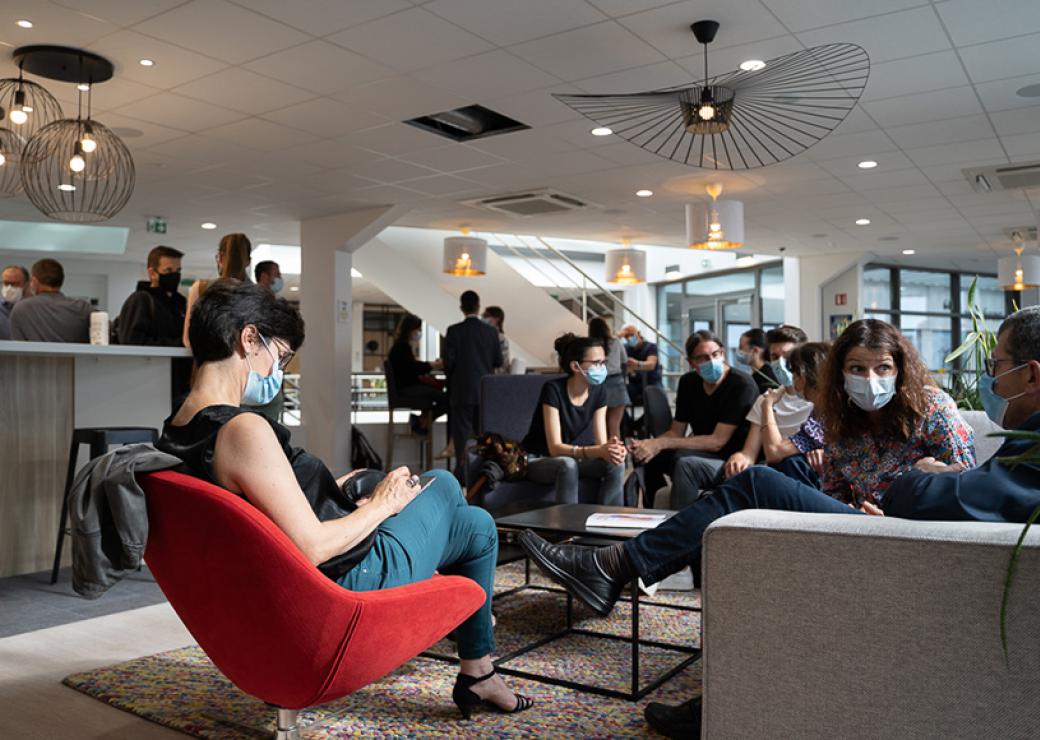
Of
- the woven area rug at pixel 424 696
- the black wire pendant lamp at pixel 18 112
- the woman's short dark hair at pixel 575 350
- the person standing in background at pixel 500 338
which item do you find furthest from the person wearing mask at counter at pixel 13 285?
the woven area rug at pixel 424 696

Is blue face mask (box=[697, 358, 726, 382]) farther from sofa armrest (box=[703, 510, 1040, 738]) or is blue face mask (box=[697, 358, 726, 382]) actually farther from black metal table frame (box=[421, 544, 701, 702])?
sofa armrest (box=[703, 510, 1040, 738])

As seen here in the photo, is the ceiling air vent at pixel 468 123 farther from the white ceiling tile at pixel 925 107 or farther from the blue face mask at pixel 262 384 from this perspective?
the blue face mask at pixel 262 384

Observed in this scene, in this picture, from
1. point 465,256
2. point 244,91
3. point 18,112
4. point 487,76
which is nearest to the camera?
point 18,112

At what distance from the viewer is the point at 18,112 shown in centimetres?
463

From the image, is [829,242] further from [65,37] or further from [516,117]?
[65,37]

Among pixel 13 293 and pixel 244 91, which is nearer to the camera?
pixel 244 91

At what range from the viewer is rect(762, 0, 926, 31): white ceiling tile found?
391cm

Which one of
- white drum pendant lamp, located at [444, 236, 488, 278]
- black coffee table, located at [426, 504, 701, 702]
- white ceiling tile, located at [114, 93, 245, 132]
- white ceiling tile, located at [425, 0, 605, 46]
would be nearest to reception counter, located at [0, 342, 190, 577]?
white ceiling tile, located at [114, 93, 245, 132]

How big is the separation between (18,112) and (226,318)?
144 inches

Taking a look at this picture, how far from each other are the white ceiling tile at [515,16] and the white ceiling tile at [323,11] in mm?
222

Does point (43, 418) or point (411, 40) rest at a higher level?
point (411, 40)

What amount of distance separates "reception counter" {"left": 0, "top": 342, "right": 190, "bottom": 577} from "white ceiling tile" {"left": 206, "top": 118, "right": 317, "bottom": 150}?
6.32 feet

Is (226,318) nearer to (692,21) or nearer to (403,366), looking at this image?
(692,21)

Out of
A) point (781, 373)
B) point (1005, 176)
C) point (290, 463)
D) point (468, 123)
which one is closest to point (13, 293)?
point (468, 123)
